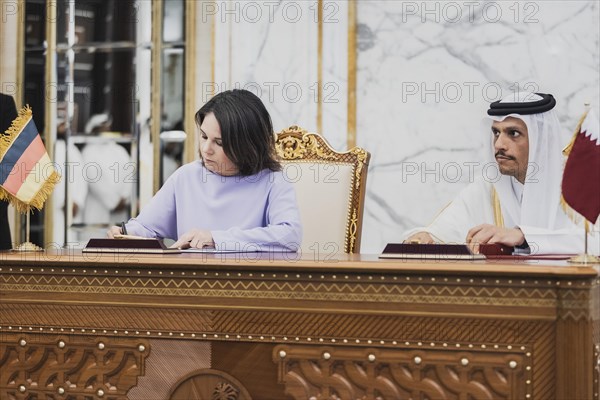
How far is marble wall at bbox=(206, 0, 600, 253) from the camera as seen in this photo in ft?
15.4

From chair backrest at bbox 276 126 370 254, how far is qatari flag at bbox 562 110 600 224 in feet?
4.02

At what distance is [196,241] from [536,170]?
1328mm

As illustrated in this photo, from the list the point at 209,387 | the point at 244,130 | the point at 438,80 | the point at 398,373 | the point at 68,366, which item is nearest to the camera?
the point at 398,373

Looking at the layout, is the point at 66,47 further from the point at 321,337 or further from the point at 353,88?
the point at 321,337

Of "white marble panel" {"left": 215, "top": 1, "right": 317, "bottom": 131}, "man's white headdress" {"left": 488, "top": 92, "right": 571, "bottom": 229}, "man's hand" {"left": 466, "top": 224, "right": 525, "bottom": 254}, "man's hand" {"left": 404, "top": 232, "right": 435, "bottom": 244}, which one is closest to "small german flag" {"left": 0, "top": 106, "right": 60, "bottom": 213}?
"man's hand" {"left": 404, "top": 232, "right": 435, "bottom": 244}

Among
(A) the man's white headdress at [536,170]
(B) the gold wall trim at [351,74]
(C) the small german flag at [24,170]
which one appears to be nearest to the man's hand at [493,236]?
(A) the man's white headdress at [536,170]

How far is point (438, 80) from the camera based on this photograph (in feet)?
15.7

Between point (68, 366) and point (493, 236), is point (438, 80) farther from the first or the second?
point (68, 366)

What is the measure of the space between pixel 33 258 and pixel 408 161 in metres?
2.54

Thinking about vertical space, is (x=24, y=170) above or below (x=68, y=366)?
above

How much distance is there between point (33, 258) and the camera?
8.86 ft

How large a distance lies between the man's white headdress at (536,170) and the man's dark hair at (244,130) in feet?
3.03

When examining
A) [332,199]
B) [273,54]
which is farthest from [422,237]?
[273,54]

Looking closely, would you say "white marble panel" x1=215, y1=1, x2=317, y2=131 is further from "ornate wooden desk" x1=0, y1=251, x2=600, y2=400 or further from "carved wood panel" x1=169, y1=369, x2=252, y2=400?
"carved wood panel" x1=169, y1=369, x2=252, y2=400
